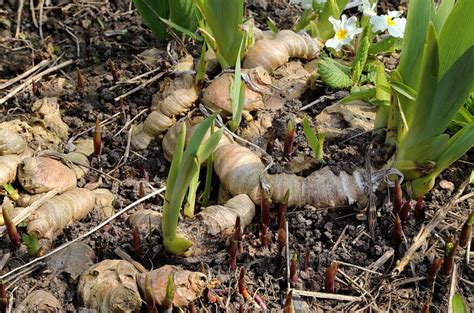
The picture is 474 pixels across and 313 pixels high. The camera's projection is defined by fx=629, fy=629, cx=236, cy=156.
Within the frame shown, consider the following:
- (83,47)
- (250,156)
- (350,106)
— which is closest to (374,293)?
(250,156)

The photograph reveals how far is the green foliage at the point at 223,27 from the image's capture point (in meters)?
2.23

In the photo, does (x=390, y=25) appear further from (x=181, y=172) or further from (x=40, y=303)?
(x=40, y=303)

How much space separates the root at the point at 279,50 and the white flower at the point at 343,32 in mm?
167

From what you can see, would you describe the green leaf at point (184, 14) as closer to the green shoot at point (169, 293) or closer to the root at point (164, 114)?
the root at point (164, 114)

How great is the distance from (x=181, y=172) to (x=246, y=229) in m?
0.41

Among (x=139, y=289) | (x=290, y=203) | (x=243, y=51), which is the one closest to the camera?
(x=139, y=289)

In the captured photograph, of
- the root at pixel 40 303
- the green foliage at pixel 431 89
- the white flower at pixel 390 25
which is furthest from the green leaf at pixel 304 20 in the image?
the root at pixel 40 303

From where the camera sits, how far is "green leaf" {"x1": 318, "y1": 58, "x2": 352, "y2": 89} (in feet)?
7.50

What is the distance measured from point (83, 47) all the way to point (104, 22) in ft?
0.62

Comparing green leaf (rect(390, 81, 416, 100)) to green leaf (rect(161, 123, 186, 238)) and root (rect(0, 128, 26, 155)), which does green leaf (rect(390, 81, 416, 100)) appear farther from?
root (rect(0, 128, 26, 155))

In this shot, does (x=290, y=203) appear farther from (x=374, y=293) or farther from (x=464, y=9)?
(x=464, y=9)

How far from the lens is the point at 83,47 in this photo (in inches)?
110

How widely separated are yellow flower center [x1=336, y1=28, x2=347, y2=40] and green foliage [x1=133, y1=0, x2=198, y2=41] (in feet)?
1.87

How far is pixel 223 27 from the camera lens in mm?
2291
